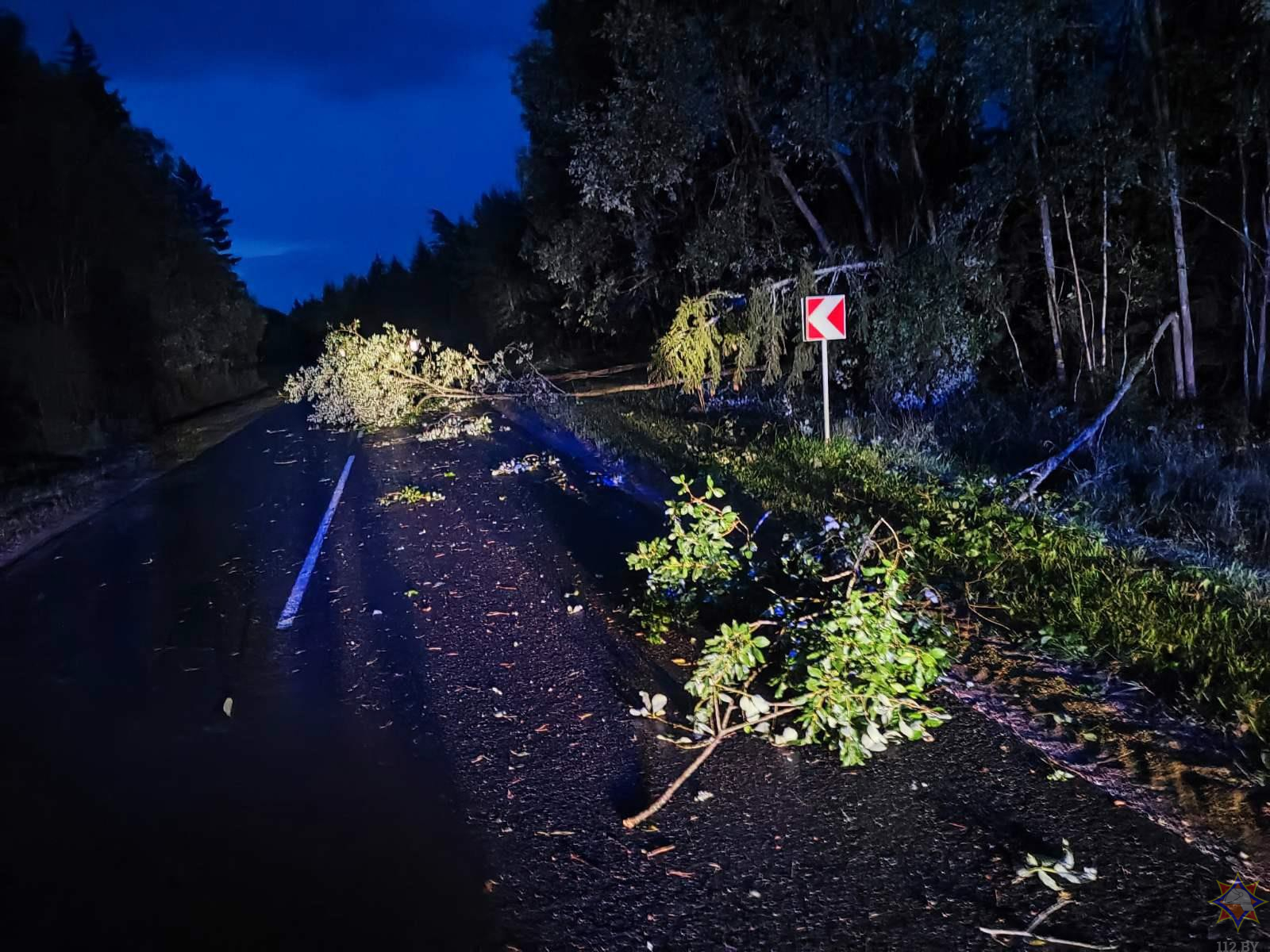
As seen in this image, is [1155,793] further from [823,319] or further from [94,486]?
[94,486]

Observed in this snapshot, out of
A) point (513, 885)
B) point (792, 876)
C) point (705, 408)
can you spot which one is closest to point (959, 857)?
point (792, 876)

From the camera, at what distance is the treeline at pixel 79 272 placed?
23484 millimetres

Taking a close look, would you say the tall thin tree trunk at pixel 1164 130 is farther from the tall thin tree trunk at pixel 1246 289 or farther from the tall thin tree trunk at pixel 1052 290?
the tall thin tree trunk at pixel 1052 290

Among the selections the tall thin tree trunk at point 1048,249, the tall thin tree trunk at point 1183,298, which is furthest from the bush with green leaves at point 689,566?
the tall thin tree trunk at point 1183,298

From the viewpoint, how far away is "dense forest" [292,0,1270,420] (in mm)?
10180

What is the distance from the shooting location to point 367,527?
9320 mm

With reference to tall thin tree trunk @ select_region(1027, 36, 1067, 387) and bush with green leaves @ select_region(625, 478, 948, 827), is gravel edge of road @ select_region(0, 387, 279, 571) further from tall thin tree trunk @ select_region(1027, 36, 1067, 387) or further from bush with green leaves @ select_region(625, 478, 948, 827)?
tall thin tree trunk @ select_region(1027, 36, 1067, 387)

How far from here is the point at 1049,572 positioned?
18.8 feet

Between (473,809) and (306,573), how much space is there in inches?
180

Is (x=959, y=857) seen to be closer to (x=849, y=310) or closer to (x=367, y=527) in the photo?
(x=367, y=527)

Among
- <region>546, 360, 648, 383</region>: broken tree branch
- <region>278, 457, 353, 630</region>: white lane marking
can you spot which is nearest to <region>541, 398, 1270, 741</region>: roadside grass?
<region>278, 457, 353, 630</region>: white lane marking

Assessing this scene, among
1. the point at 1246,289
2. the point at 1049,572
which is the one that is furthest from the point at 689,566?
the point at 1246,289

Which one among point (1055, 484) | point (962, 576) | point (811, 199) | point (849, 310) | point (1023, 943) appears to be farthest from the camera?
point (811, 199)

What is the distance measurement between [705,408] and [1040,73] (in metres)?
7.53
